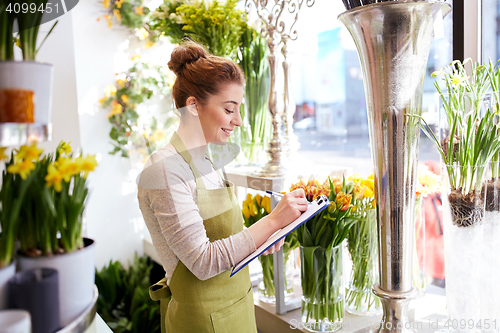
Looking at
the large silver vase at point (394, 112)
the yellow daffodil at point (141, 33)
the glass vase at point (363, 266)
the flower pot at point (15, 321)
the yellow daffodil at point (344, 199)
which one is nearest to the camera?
the flower pot at point (15, 321)

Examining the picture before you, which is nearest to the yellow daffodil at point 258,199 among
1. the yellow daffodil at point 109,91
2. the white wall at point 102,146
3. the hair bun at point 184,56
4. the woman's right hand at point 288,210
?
the woman's right hand at point 288,210

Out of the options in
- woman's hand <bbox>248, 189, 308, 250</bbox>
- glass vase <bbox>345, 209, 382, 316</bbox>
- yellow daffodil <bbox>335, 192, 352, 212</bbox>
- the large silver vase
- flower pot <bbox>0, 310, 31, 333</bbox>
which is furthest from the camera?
glass vase <bbox>345, 209, 382, 316</bbox>

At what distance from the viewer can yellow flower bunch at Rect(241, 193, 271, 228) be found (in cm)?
138

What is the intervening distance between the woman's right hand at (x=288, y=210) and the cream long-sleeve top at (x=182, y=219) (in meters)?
0.08

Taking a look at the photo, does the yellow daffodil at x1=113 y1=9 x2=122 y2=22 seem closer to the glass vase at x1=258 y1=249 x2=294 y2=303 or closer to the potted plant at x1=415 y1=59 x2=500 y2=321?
Result: the glass vase at x1=258 y1=249 x2=294 y2=303

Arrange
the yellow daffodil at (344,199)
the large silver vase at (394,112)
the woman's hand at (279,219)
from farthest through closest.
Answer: the yellow daffodil at (344,199) → the woman's hand at (279,219) → the large silver vase at (394,112)

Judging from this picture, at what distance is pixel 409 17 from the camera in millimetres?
775

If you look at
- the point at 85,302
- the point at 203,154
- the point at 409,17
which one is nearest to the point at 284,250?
the point at 203,154

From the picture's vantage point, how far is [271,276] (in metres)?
1.42

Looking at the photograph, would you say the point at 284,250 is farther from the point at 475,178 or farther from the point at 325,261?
the point at 475,178

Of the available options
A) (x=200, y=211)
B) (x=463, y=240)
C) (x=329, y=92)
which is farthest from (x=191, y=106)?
(x=329, y=92)

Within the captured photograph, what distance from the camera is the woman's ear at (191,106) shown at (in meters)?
0.95

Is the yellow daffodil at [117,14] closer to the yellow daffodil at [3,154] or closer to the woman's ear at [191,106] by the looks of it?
the woman's ear at [191,106]

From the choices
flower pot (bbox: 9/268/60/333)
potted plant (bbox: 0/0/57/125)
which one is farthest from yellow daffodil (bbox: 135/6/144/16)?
flower pot (bbox: 9/268/60/333)
